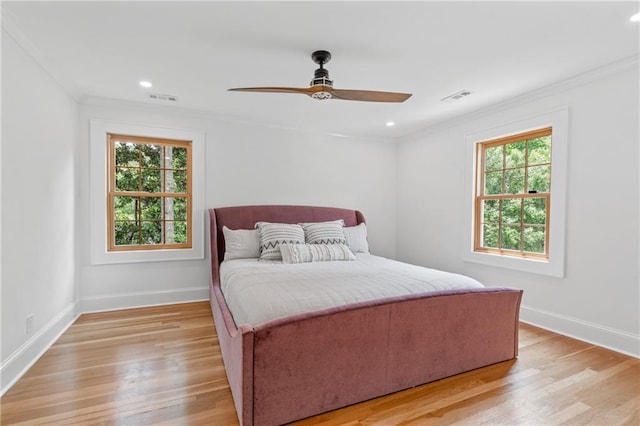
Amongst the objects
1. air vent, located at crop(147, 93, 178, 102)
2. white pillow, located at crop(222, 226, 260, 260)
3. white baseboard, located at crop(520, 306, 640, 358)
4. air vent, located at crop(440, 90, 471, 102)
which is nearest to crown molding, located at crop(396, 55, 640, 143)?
air vent, located at crop(440, 90, 471, 102)

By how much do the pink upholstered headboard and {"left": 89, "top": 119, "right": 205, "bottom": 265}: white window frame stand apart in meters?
0.30

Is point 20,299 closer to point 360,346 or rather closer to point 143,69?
point 143,69

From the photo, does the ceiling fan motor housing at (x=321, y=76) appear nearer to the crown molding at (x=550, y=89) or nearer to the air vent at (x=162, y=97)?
the air vent at (x=162, y=97)

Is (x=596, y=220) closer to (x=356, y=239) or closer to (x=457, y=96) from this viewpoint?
(x=457, y=96)

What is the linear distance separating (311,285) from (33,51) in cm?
270

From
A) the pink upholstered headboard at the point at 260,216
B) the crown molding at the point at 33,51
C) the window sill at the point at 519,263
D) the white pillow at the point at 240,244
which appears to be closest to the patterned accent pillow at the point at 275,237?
the white pillow at the point at 240,244

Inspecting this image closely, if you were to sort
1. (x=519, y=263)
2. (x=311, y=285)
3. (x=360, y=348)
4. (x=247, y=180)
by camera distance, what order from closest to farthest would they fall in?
(x=360, y=348) < (x=311, y=285) < (x=519, y=263) < (x=247, y=180)

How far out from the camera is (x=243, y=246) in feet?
11.5

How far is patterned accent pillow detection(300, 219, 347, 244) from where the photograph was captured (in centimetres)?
370

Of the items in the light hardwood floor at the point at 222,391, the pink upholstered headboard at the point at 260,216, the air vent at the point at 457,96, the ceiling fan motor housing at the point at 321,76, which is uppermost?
the air vent at the point at 457,96

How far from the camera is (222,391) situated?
1.99m

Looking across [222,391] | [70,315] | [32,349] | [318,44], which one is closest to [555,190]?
[318,44]

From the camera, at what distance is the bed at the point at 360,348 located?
1.62m

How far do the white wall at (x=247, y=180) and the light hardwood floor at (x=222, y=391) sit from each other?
92 centimetres
